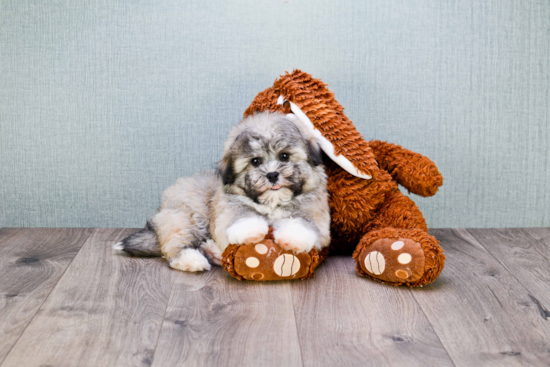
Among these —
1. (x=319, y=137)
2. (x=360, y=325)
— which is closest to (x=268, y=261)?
(x=360, y=325)

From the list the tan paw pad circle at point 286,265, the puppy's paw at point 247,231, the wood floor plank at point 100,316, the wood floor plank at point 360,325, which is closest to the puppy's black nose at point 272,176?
the puppy's paw at point 247,231

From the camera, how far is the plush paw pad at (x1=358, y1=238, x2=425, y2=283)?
64.3 inches

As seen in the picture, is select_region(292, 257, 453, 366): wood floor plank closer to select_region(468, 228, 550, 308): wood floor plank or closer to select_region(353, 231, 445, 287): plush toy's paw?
select_region(353, 231, 445, 287): plush toy's paw

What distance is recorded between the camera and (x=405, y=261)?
5.38ft

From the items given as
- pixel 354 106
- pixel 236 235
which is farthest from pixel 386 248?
pixel 354 106

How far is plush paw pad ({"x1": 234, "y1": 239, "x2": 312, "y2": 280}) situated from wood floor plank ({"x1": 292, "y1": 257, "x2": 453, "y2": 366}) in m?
0.07

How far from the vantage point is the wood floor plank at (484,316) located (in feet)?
4.22

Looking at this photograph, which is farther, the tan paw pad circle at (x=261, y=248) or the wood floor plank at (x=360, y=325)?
the tan paw pad circle at (x=261, y=248)

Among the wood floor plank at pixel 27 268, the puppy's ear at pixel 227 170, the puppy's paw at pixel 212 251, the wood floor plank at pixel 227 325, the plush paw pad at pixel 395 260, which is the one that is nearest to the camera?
the wood floor plank at pixel 227 325

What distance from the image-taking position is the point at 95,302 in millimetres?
1577

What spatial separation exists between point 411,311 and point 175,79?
4.58ft

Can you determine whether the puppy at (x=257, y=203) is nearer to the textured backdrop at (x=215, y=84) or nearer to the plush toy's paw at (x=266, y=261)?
the plush toy's paw at (x=266, y=261)

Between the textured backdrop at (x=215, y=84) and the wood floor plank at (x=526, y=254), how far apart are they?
0.25 meters

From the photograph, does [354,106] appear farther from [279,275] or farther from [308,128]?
[279,275]
